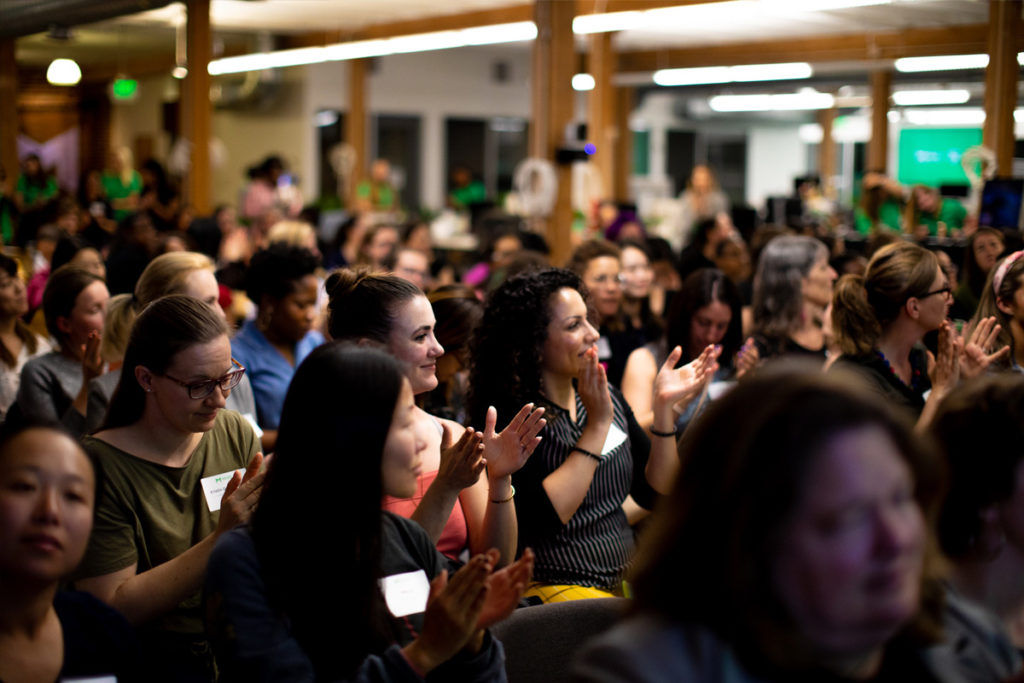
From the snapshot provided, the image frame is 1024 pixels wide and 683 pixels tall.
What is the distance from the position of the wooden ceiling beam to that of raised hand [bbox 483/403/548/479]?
34.9ft

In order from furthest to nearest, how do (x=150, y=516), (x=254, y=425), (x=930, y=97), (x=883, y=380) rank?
1. (x=930, y=97)
2. (x=883, y=380)
3. (x=254, y=425)
4. (x=150, y=516)

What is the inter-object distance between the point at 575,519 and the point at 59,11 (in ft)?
21.3

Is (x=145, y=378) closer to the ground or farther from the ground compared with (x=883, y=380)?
farther from the ground

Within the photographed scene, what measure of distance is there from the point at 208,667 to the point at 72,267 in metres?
2.29

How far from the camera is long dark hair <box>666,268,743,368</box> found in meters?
4.08

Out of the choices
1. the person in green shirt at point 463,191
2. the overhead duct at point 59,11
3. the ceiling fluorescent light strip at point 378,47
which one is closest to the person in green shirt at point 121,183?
the ceiling fluorescent light strip at point 378,47

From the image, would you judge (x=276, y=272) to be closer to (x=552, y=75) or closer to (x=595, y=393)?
(x=595, y=393)

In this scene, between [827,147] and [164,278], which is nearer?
[164,278]

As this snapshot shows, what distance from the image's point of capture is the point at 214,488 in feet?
7.52

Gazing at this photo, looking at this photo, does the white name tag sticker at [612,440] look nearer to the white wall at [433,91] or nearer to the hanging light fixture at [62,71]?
the hanging light fixture at [62,71]

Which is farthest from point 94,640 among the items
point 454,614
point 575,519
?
point 575,519

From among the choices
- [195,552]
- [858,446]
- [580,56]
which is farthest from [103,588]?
[580,56]

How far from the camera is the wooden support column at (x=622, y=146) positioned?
1488 cm

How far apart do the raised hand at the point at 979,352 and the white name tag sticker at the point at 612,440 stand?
1.15m
